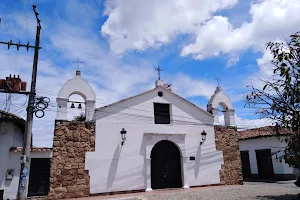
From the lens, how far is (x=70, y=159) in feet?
34.3

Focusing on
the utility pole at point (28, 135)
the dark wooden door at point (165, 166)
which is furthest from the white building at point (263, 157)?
the utility pole at point (28, 135)

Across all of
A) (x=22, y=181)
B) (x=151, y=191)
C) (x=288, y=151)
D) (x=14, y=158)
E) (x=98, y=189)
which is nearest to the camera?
(x=288, y=151)

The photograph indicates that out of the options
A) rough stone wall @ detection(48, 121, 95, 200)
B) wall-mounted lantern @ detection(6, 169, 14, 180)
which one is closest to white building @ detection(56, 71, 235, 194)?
rough stone wall @ detection(48, 121, 95, 200)

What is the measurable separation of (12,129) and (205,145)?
29.9 feet

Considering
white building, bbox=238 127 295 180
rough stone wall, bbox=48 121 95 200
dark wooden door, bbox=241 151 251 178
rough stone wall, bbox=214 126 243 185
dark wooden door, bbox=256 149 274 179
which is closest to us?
rough stone wall, bbox=48 121 95 200

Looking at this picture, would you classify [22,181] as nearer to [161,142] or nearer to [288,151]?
[161,142]

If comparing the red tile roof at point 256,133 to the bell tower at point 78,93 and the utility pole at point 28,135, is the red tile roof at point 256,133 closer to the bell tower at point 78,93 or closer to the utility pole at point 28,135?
the bell tower at point 78,93

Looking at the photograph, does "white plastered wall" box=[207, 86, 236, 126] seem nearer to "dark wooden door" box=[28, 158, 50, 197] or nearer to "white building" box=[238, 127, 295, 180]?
"white building" box=[238, 127, 295, 180]

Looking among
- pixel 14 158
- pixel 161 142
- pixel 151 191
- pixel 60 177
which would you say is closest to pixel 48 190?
pixel 60 177

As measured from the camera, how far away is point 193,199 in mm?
9000

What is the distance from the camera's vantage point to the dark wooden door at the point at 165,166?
12.1 meters

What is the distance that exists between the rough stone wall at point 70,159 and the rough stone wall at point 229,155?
7.00 m

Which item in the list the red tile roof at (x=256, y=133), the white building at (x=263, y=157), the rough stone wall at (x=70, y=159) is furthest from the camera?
the red tile roof at (x=256, y=133)

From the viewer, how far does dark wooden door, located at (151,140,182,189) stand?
12.1 meters
